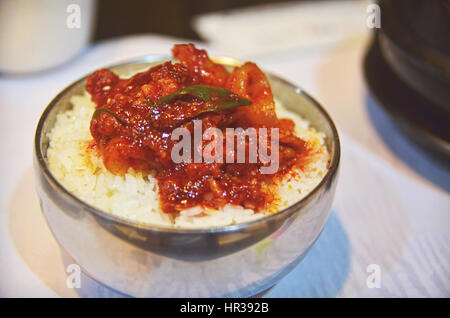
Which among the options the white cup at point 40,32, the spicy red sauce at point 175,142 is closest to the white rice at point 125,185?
the spicy red sauce at point 175,142

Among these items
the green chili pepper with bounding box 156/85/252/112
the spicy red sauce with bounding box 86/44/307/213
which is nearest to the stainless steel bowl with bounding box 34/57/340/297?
the spicy red sauce with bounding box 86/44/307/213

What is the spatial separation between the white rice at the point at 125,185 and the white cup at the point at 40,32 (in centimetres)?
89

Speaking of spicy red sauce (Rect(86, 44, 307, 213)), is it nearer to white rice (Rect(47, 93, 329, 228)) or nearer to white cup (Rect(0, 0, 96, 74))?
white rice (Rect(47, 93, 329, 228))

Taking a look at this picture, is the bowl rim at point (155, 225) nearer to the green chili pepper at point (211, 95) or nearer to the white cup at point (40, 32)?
the green chili pepper at point (211, 95)

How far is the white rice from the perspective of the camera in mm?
1233

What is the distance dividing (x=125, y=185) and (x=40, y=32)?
1306mm

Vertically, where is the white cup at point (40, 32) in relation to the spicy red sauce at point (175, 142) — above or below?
above

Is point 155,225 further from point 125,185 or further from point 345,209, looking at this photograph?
point 345,209

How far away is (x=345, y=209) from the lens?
174 centimetres

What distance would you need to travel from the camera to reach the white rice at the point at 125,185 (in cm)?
123

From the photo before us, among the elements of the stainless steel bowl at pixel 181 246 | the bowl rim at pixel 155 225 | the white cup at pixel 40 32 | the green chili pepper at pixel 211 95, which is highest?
the white cup at pixel 40 32

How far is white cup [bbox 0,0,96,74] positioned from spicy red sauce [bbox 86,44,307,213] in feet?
3.34

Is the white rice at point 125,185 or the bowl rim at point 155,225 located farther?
the white rice at point 125,185

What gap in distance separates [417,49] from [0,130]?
1800 millimetres
